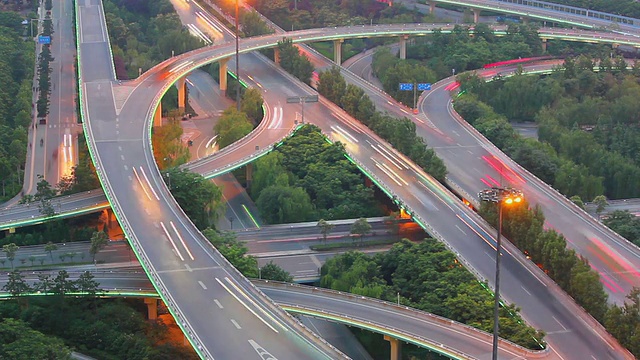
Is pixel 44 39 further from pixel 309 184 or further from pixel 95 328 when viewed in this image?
pixel 95 328

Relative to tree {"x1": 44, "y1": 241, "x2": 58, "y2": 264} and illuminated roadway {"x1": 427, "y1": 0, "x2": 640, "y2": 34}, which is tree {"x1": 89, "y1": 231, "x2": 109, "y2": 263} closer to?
tree {"x1": 44, "y1": 241, "x2": 58, "y2": 264}

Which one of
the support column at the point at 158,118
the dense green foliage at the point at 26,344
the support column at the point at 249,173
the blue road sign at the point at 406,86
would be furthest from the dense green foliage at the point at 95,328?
the blue road sign at the point at 406,86

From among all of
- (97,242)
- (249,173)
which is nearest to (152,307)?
(97,242)

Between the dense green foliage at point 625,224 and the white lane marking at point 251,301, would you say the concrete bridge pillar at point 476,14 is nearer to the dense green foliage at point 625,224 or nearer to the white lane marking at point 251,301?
the dense green foliage at point 625,224

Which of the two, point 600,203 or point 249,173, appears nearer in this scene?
point 600,203

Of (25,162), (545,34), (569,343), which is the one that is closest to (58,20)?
(25,162)

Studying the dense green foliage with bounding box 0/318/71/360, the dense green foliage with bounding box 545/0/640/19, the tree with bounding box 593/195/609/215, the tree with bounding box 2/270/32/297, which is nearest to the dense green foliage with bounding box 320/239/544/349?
the tree with bounding box 593/195/609/215
